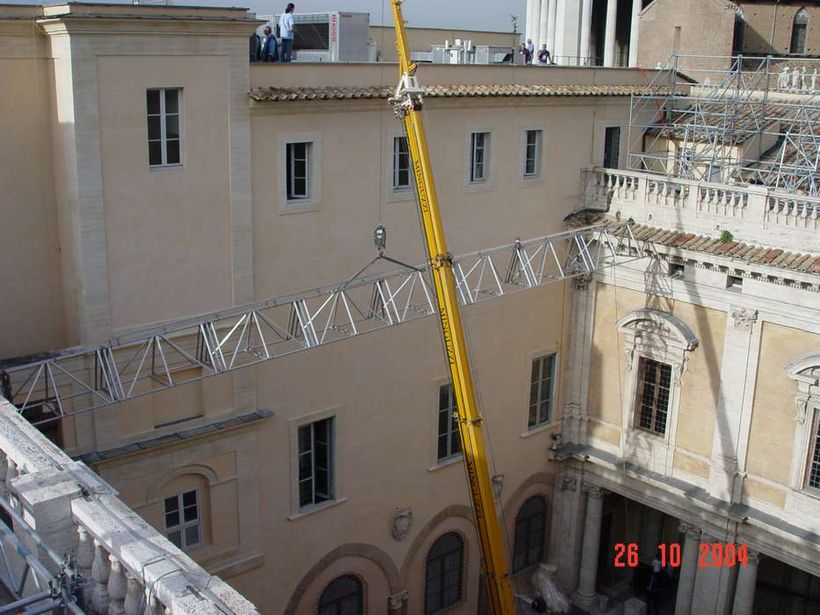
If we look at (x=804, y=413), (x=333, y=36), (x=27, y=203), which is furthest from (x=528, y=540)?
(x=27, y=203)

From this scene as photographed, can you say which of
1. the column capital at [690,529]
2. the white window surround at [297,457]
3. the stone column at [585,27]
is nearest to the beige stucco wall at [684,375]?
the column capital at [690,529]

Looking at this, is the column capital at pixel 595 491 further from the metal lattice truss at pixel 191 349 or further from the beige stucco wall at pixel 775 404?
the metal lattice truss at pixel 191 349

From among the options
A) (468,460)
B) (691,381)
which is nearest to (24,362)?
(468,460)

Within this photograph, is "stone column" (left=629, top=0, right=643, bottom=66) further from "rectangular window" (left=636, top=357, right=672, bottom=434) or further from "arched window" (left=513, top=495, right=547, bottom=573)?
"arched window" (left=513, top=495, right=547, bottom=573)

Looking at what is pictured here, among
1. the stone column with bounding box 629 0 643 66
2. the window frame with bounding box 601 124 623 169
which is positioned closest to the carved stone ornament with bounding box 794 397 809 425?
the window frame with bounding box 601 124 623 169

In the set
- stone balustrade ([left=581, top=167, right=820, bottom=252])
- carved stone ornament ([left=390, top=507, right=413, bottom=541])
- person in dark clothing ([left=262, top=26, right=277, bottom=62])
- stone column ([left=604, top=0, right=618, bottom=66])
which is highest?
stone column ([left=604, top=0, right=618, bottom=66])

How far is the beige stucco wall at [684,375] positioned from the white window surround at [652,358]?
0.13 metres

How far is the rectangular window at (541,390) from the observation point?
24562 millimetres

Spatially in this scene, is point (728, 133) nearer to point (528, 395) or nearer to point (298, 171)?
point (528, 395)

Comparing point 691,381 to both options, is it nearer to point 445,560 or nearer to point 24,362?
point 445,560

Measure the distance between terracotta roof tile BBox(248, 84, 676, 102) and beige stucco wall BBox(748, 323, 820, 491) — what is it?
22.4ft

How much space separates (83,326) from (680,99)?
1618 cm

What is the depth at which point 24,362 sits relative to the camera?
15.2 m

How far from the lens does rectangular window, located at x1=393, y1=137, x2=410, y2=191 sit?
20078 millimetres
